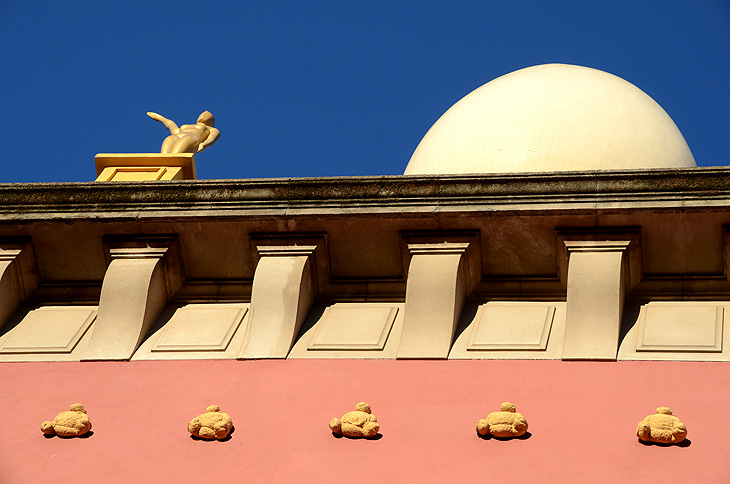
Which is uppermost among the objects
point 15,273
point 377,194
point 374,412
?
point 377,194

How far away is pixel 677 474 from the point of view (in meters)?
8.28

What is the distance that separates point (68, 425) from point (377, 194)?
3520 millimetres

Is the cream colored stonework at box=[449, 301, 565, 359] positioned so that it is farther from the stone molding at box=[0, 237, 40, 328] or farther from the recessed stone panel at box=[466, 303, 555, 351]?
the stone molding at box=[0, 237, 40, 328]

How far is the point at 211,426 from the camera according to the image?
30.9ft

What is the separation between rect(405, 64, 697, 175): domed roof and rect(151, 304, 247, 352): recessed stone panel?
129 inches

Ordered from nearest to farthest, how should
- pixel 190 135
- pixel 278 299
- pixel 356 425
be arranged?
pixel 356 425 < pixel 278 299 < pixel 190 135

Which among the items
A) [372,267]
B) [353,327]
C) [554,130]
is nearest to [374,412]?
[353,327]

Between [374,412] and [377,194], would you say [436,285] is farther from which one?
[374,412]

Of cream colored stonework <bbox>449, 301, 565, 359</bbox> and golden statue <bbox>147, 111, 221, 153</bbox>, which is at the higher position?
golden statue <bbox>147, 111, 221, 153</bbox>

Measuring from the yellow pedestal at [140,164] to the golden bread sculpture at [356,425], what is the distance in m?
4.71

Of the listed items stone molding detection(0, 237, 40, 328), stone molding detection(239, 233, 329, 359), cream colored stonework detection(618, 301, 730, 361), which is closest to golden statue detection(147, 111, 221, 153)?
stone molding detection(0, 237, 40, 328)

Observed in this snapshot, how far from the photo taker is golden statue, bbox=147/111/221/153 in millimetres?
13625

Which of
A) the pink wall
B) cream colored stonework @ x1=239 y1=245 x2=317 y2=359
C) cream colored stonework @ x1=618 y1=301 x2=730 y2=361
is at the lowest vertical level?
the pink wall

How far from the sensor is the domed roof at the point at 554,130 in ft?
41.8
